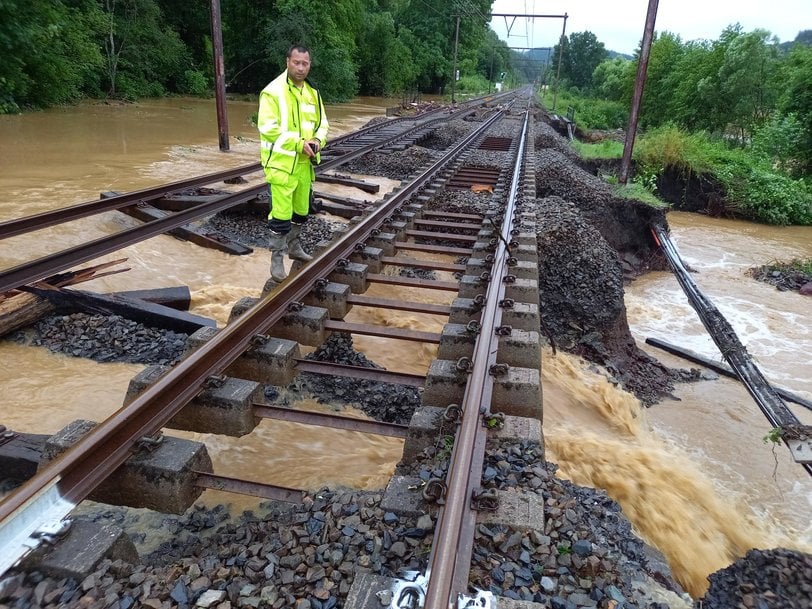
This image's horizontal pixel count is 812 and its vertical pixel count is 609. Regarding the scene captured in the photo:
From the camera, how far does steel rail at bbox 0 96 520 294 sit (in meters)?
4.44

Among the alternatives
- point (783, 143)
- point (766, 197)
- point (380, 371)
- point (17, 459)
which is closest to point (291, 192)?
point (380, 371)

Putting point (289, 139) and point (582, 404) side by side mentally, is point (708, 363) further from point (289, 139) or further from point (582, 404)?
point (289, 139)

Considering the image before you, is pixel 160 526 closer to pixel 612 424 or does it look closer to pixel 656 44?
pixel 612 424

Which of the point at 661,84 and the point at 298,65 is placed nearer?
the point at 298,65

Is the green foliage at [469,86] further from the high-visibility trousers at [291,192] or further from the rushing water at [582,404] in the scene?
the high-visibility trousers at [291,192]

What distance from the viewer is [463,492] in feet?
6.81

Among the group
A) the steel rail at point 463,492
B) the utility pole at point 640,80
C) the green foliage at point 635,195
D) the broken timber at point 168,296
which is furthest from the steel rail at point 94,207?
the utility pole at point 640,80

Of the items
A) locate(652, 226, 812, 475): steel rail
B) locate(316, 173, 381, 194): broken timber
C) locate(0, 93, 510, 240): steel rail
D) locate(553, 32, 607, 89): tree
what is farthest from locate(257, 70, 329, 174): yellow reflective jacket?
locate(553, 32, 607, 89): tree

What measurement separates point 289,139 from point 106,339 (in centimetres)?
215

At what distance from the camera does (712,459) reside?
5535mm

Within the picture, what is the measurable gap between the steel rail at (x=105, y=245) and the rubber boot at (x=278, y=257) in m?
1.79

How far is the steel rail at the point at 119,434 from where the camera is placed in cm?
185

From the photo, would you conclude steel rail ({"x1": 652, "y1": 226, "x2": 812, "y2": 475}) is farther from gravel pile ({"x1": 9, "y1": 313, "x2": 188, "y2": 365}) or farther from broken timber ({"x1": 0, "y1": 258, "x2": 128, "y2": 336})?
broken timber ({"x1": 0, "y1": 258, "x2": 128, "y2": 336})

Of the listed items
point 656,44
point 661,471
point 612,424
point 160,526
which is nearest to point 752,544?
point 661,471
